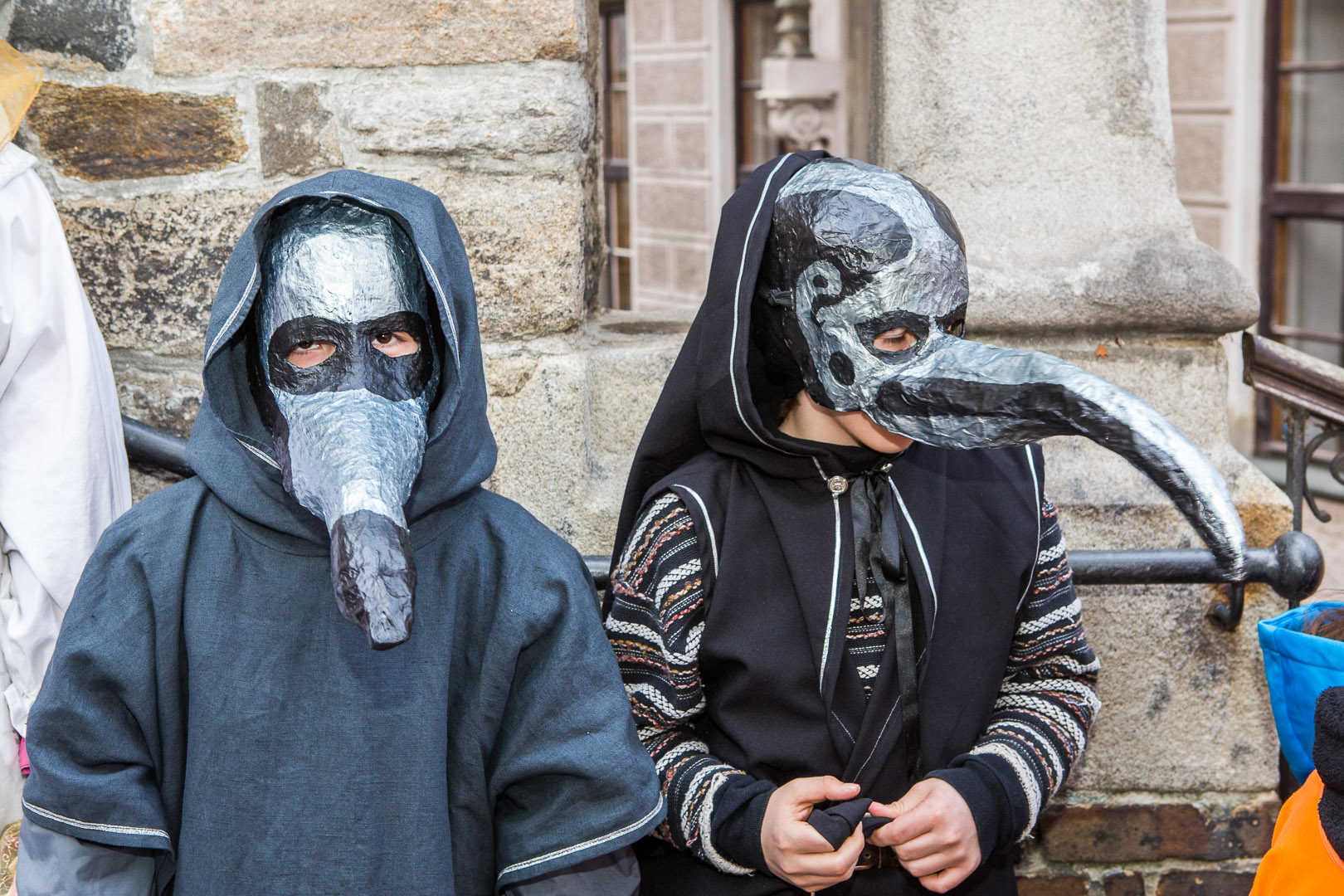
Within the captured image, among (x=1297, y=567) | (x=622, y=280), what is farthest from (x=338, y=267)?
(x=622, y=280)

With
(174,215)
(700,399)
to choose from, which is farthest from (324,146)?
(700,399)

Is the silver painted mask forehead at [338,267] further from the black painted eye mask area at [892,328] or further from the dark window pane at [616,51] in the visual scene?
the dark window pane at [616,51]

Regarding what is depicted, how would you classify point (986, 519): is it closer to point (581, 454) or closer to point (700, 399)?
point (700, 399)

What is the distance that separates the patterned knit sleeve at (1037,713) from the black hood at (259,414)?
0.71m

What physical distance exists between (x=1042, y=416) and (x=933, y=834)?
53cm

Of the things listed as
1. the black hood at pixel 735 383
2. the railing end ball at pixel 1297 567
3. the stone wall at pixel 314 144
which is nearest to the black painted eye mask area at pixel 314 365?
the black hood at pixel 735 383

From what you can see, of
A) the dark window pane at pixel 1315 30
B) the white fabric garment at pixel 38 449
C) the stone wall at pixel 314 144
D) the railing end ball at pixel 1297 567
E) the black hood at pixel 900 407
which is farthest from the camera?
the dark window pane at pixel 1315 30

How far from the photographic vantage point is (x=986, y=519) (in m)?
1.77

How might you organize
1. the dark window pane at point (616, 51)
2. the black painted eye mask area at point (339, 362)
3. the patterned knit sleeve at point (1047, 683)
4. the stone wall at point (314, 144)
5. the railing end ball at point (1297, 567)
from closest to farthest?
the black painted eye mask area at point (339, 362) < the patterned knit sleeve at point (1047, 683) < the railing end ball at point (1297, 567) < the stone wall at point (314, 144) < the dark window pane at point (616, 51)

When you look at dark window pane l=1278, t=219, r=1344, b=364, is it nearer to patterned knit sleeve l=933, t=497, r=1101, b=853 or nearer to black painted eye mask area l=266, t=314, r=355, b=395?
patterned knit sleeve l=933, t=497, r=1101, b=853

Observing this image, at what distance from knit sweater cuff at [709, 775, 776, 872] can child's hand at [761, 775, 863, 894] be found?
0.01 m

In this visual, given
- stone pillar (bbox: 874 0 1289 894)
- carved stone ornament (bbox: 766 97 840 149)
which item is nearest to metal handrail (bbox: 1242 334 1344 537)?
stone pillar (bbox: 874 0 1289 894)

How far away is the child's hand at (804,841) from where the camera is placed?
1589 mm

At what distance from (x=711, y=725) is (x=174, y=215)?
4.14 feet
